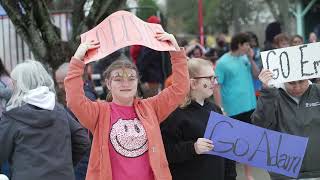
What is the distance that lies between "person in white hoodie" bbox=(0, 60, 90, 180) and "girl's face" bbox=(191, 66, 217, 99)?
3.00 feet

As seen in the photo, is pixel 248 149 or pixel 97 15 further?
pixel 97 15

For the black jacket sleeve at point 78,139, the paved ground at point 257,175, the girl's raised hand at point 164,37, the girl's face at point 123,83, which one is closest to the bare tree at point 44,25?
the black jacket sleeve at point 78,139

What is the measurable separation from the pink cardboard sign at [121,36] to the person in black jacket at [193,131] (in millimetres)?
630

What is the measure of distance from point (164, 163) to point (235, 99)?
4293 millimetres

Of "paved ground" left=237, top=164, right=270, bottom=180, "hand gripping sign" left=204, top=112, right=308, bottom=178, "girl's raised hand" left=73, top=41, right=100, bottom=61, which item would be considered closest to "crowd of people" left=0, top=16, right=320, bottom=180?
"girl's raised hand" left=73, top=41, right=100, bottom=61

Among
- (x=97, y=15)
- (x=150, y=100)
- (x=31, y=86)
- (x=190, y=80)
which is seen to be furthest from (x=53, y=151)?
(x=97, y=15)

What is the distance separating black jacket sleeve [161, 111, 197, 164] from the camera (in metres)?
4.05

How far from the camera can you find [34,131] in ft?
13.4

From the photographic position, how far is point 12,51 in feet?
25.6

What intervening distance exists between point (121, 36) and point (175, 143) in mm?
938

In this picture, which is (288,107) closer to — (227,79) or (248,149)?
(248,149)

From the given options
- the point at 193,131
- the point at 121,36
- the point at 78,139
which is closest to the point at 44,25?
the point at 78,139

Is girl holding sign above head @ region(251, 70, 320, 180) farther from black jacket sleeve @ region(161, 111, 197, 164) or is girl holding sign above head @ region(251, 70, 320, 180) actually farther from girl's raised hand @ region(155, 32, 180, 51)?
girl's raised hand @ region(155, 32, 180, 51)

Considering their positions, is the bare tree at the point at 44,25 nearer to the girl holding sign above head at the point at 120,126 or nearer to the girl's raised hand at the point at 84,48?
the girl holding sign above head at the point at 120,126
